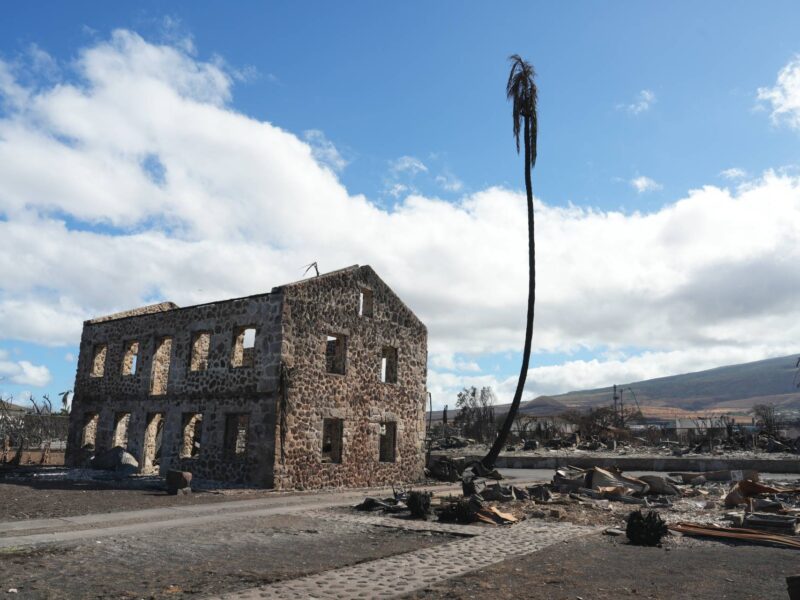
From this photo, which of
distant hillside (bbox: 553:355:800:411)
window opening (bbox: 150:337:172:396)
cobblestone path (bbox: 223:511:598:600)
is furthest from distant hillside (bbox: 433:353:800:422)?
cobblestone path (bbox: 223:511:598:600)

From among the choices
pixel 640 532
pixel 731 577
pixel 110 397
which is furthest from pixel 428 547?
pixel 110 397

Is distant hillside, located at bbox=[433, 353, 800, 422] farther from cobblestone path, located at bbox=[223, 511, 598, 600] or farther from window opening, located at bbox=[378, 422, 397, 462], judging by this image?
cobblestone path, located at bbox=[223, 511, 598, 600]

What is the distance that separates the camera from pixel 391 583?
7.07 metres

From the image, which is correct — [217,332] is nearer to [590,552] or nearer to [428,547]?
[428,547]

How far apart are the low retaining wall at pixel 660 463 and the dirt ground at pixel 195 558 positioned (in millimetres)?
15834

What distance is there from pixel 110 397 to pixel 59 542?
14832 millimetres

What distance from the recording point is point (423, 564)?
820cm

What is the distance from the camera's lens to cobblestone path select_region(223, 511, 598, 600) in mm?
6633

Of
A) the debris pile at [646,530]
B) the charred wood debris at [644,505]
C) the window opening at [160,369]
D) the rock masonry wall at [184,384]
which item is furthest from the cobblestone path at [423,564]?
the window opening at [160,369]

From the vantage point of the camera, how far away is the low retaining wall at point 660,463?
24.5 m

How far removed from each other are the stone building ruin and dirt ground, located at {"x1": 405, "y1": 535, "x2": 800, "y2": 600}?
1039 cm

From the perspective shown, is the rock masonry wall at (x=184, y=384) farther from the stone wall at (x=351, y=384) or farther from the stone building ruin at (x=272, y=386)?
the stone wall at (x=351, y=384)

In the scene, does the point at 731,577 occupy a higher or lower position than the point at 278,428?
lower

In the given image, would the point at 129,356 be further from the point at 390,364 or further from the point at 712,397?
the point at 712,397
